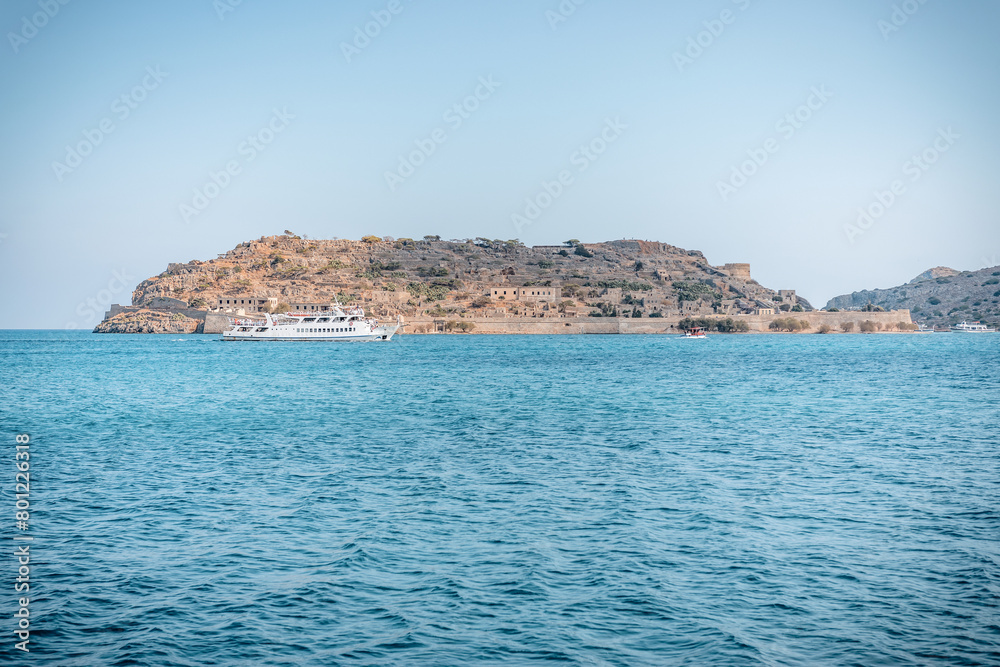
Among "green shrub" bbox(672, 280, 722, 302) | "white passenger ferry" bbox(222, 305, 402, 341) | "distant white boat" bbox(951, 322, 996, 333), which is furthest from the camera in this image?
"distant white boat" bbox(951, 322, 996, 333)

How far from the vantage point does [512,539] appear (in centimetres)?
1187

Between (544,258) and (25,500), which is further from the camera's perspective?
(544,258)

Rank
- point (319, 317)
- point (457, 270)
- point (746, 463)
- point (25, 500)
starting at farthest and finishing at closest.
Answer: point (457, 270) < point (319, 317) < point (746, 463) < point (25, 500)

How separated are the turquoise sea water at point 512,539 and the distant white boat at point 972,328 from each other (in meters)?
159

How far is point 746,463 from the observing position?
59.2 feet

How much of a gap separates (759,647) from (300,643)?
4649 millimetres

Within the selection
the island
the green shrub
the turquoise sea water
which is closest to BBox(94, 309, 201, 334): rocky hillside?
the island

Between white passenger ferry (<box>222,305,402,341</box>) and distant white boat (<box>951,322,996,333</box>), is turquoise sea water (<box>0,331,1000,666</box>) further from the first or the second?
distant white boat (<box>951,322,996,333</box>)

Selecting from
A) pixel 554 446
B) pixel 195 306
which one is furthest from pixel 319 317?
pixel 554 446

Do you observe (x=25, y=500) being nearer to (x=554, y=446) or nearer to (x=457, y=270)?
(x=554, y=446)

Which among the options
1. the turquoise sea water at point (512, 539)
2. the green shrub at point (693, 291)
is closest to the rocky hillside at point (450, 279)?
the green shrub at point (693, 291)

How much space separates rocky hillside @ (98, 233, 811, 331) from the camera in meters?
136

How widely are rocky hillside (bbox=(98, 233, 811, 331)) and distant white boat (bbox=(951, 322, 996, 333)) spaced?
30273mm

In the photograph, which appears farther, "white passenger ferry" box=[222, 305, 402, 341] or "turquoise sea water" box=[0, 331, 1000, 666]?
"white passenger ferry" box=[222, 305, 402, 341]
